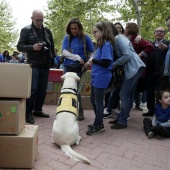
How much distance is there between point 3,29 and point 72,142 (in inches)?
1116

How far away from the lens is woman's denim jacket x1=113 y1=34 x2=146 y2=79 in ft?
12.9

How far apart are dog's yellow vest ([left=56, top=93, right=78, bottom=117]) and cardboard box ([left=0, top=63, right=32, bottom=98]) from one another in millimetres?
899

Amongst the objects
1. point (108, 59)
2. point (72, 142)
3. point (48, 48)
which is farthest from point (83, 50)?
point (72, 142)

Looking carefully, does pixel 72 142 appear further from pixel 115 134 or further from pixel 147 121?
pixel 147 121

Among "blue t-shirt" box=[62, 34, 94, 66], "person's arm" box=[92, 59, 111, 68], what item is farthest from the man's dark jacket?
"person's arm" box=[92, 59, 111, 68]

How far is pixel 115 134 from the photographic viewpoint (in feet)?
13.3

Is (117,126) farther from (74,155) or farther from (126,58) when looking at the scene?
(74,155)

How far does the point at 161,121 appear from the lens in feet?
13.5

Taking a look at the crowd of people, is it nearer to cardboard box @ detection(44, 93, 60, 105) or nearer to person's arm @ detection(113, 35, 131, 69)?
person's arm @ detection(113, 35, 131, 69)

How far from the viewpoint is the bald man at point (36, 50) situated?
4327 millimetres

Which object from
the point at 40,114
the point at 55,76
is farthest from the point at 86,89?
the point at 40,114

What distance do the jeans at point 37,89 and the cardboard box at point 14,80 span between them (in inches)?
74.8

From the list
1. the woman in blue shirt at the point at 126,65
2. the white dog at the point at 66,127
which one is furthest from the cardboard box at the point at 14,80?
the woman in blue shirt at the point at 126,65

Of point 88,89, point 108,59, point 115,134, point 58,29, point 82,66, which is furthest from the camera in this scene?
point 58,29
